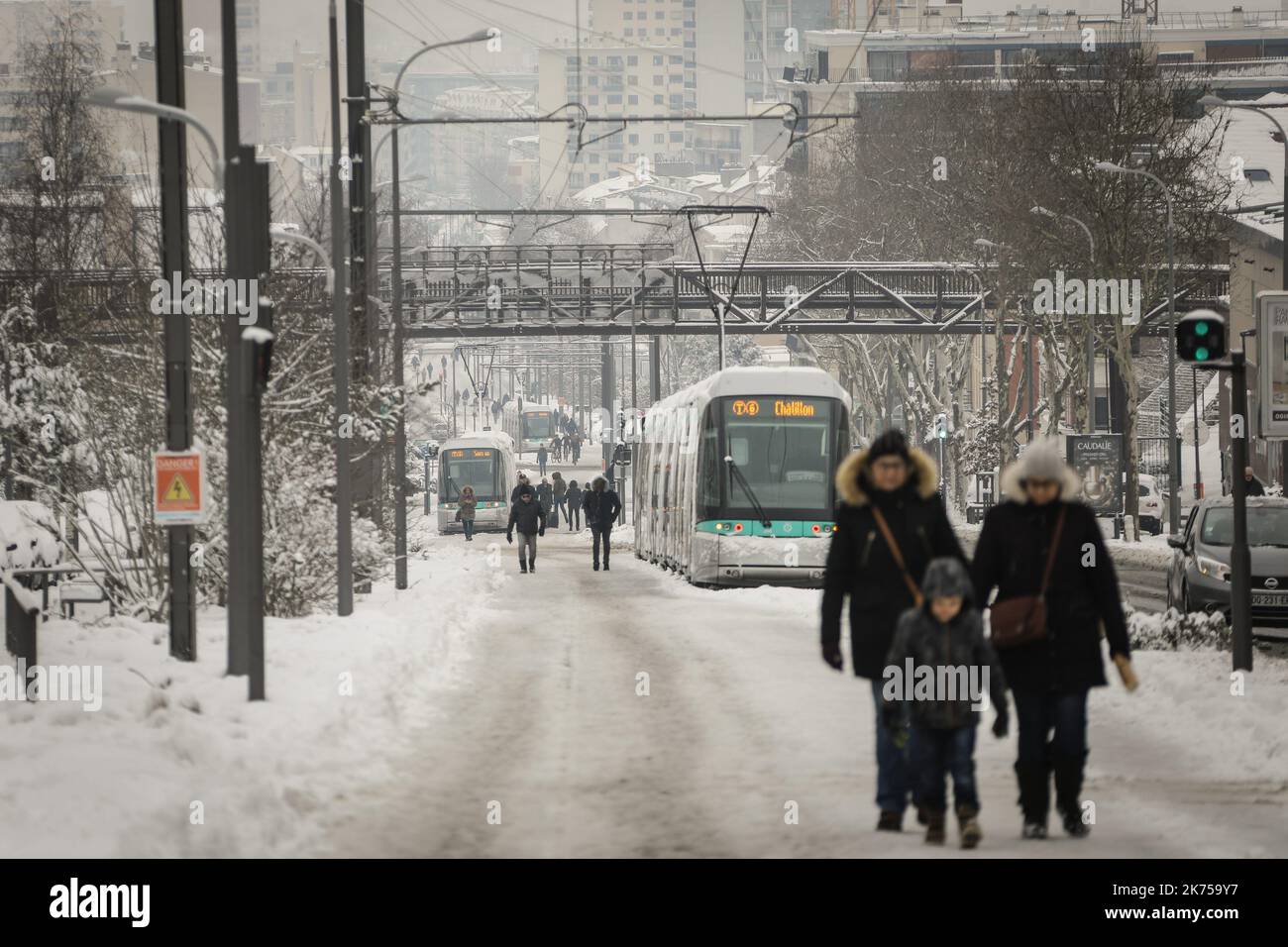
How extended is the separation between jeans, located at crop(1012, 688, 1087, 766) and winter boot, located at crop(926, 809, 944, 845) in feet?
1.89

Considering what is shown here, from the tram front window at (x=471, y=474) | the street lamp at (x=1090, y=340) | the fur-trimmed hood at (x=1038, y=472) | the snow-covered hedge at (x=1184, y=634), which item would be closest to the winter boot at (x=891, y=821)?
the fur-trimmed hood at (x=1038, y=472)

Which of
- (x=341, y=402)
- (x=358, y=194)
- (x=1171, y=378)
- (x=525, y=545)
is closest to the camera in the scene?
(x=341, y=402)

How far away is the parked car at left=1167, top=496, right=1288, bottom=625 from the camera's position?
2181 cm

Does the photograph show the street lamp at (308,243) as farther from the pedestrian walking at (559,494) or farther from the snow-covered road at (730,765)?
the pedestrian walking at (559,494)

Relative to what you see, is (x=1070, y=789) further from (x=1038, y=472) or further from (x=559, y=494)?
(x=559, y=494)

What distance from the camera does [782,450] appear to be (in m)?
29.7

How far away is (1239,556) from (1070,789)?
7.15 m

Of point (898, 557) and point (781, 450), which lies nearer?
point (898, 557)

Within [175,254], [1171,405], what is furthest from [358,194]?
[1171,405]

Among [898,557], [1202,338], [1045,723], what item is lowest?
[1045,723]
